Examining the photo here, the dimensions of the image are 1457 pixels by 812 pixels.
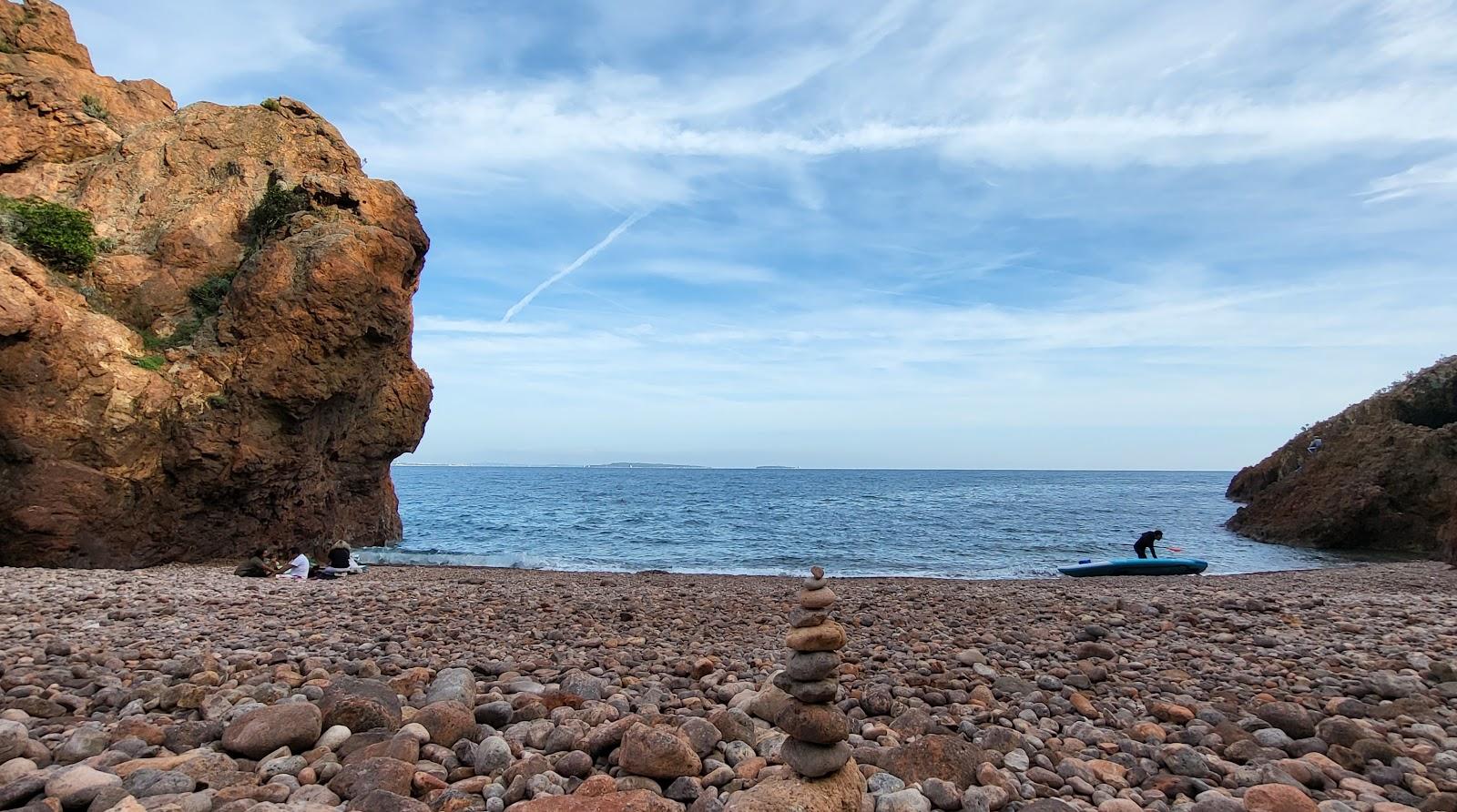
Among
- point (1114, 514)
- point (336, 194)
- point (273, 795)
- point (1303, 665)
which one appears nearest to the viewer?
point (273, 795)

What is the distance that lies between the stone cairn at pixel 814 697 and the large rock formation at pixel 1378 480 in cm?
2897

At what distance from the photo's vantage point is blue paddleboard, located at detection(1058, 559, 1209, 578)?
20281mm

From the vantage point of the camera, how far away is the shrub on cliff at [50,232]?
1686 cm

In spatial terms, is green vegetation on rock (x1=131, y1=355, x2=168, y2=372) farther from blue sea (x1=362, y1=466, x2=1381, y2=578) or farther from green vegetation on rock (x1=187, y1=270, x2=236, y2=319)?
blue sea (x1=362, y1=466, x2=1381, y2=578)

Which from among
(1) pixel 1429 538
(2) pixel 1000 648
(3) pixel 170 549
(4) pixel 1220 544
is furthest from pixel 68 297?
(1) pixel 1429 538

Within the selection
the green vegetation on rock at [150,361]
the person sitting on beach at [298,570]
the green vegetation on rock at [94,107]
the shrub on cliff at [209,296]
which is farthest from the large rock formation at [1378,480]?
the green vegetation on rock at [94,107]

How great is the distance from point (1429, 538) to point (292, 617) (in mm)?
37048

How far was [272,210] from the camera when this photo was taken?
20.3 metres

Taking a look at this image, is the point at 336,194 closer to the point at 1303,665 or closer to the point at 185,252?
the point at 185,252

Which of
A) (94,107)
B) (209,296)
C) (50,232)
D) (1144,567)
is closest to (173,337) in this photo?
(209,296)

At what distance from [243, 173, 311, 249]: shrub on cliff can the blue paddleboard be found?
82.2 ft

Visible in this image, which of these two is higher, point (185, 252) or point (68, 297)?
point (185, 252)

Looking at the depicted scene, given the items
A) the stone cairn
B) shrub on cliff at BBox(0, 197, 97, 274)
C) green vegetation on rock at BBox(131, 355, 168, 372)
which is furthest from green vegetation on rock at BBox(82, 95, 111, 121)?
the stone cairn

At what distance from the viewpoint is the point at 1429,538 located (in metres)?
27.1
